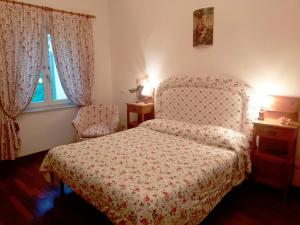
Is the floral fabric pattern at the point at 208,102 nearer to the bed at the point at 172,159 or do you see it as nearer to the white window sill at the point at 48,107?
the bed at the point at 172,159

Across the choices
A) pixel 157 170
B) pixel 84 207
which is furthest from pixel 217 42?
pixel 84 207

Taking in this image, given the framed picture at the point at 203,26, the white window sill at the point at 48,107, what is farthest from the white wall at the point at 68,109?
the framed picture at the point at 203,26

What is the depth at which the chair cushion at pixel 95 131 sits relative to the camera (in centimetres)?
335

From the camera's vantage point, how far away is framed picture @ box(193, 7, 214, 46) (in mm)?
2893

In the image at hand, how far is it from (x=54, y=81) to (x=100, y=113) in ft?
3.02

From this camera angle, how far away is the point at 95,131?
3438 millimetres

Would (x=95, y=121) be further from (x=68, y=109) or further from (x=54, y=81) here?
(x=54, y=81)

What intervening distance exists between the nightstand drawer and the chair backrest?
223 centimetres

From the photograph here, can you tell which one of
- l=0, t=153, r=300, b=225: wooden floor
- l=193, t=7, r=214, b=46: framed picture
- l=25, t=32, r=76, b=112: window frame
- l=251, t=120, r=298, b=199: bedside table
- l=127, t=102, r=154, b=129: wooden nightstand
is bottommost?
l=0, t=153, r=300, b=225: wooden floor

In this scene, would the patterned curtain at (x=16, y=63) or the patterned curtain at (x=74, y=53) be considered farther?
the patterned curtain at (x=74, y=53)

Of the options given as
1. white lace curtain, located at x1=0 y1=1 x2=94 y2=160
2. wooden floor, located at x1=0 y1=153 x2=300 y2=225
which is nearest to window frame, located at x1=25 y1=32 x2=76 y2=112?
white lace curtain, located at x1=0 y1=1 x2=94 y2=160

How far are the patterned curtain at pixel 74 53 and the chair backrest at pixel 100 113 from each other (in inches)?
8.5

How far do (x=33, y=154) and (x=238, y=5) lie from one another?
3.60 m

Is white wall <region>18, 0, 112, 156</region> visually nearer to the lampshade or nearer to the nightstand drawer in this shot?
the lampshade
